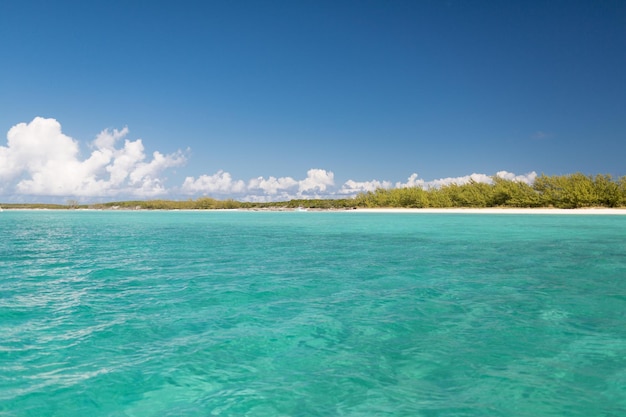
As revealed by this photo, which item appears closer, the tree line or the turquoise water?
the turquoise water

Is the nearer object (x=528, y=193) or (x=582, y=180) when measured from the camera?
(x=582, y=180)

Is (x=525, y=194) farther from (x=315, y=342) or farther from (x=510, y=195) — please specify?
(x=315, y=342)

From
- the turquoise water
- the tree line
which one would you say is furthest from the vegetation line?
the turquoise water

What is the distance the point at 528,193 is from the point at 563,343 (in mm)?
84193

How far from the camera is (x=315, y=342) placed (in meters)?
7.23

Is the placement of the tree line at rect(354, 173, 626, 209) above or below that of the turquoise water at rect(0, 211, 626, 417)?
above

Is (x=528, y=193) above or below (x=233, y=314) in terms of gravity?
above

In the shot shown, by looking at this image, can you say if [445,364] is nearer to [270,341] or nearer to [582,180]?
[270,341]

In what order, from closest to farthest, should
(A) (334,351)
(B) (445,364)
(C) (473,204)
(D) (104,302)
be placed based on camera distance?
(B) (445,364), (A) (334,351), (D) (104,302), (C) (473,204)

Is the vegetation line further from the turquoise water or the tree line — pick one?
the turquoise water

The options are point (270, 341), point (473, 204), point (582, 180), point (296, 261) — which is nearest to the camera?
point (270, 341)

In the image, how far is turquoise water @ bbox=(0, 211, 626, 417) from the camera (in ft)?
16.9

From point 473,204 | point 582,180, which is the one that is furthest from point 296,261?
point 473,204

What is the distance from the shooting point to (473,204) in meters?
93.0
